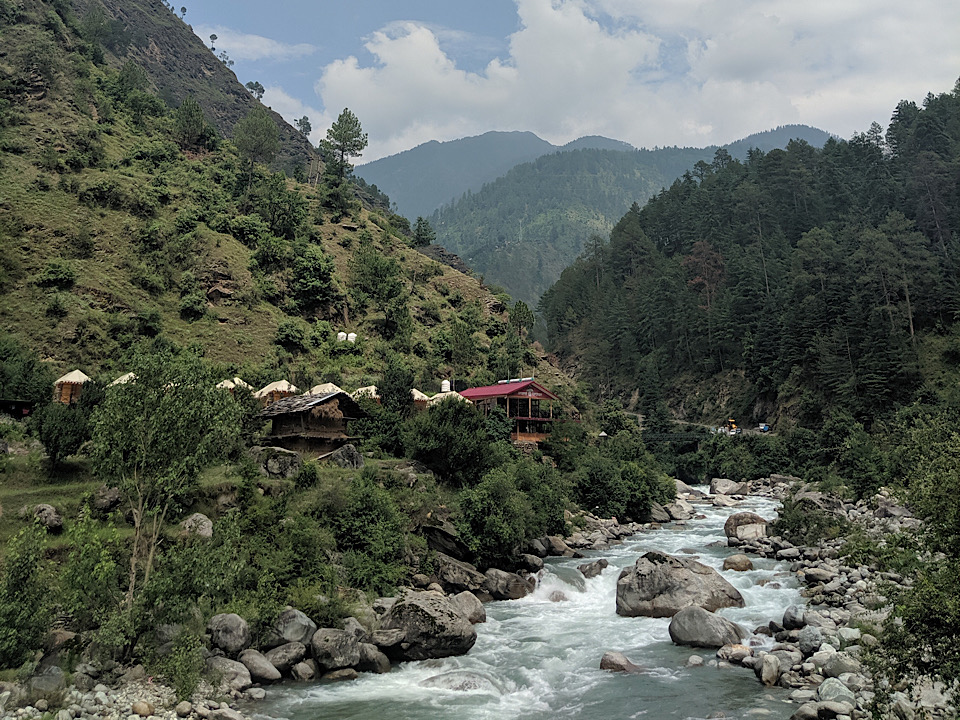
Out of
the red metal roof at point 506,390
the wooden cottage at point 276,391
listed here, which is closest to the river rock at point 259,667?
the wooden cottage at point 276,391

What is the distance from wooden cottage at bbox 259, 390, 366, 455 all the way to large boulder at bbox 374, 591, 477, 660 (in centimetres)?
1389

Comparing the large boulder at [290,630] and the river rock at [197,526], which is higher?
the river rock at [197,526]

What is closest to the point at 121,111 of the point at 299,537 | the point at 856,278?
the point at 299,537

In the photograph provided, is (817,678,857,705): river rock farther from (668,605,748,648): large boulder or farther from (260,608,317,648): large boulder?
(260,608,317,648): large boulder

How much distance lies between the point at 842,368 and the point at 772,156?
4518cm

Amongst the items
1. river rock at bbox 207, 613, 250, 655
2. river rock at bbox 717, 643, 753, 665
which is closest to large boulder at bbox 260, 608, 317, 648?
river rock at bbox 207, 613, 250, 655

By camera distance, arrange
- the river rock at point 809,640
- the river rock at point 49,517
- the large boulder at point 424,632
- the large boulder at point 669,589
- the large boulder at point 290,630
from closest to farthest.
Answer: the river rock at point 809,640 → the large boulder at point 290,630 → the large boulder at point 424,632 → the river rock at point 49,517 → the large boulder at point 669,589

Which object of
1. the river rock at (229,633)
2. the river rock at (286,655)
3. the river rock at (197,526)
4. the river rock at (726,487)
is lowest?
the river rock at (726,487)

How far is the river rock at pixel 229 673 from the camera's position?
1511 centimetres

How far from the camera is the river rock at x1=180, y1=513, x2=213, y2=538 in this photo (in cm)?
1991

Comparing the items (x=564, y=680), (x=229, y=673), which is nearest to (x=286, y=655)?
(x=229, y=673)

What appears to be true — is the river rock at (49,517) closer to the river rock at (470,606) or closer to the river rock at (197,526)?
the river rock at (197,526)

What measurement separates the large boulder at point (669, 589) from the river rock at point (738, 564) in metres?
4.47

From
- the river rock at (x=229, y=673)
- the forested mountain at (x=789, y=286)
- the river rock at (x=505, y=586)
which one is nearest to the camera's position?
the river rock at (x=229, y=673)
